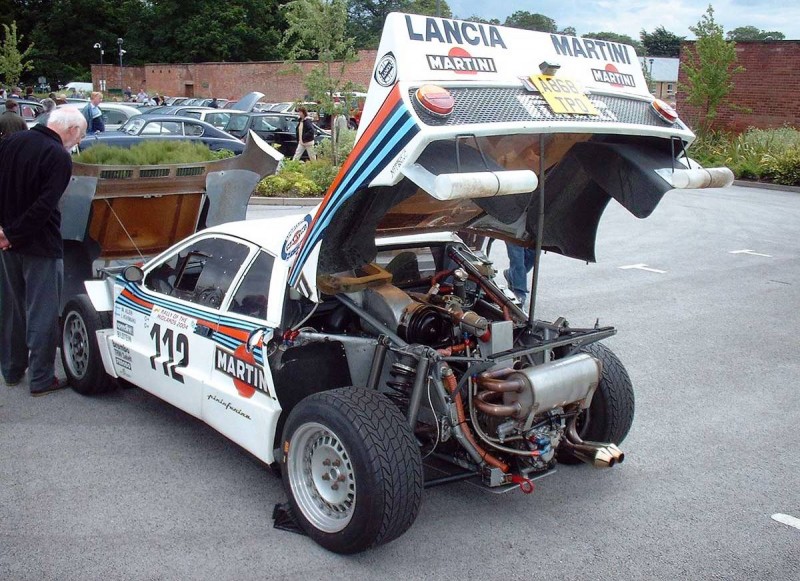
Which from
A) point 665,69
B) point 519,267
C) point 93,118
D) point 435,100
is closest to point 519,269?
point 519,267

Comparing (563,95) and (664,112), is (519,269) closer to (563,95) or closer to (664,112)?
(664,112)

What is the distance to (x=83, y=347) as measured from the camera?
241 inches

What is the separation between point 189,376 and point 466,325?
69.3 inches

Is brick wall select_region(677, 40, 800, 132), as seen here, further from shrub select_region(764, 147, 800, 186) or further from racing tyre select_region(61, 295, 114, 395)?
racing tyre select_region(61, 295, 114, 395)

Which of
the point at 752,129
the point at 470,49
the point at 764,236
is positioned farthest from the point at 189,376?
the point at 752,129

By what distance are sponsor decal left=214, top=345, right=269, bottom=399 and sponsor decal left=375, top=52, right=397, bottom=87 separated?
5.50 ft

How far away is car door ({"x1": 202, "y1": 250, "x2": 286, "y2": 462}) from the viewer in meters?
4.43

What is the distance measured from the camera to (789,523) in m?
4.47

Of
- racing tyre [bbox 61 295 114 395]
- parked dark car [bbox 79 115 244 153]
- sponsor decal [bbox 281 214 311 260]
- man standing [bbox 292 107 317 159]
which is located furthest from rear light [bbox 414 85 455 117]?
man standing [bbox 292 107 317 159]

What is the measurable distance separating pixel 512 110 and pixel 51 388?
13.8 feet

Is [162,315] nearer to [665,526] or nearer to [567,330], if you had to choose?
[567,330]

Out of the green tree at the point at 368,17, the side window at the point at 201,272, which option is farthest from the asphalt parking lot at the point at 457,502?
the green tree at the point at 368,17

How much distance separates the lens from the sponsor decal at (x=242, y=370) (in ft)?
14.7

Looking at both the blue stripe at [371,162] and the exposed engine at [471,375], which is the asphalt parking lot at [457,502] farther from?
the blue stripe at [371,162]
